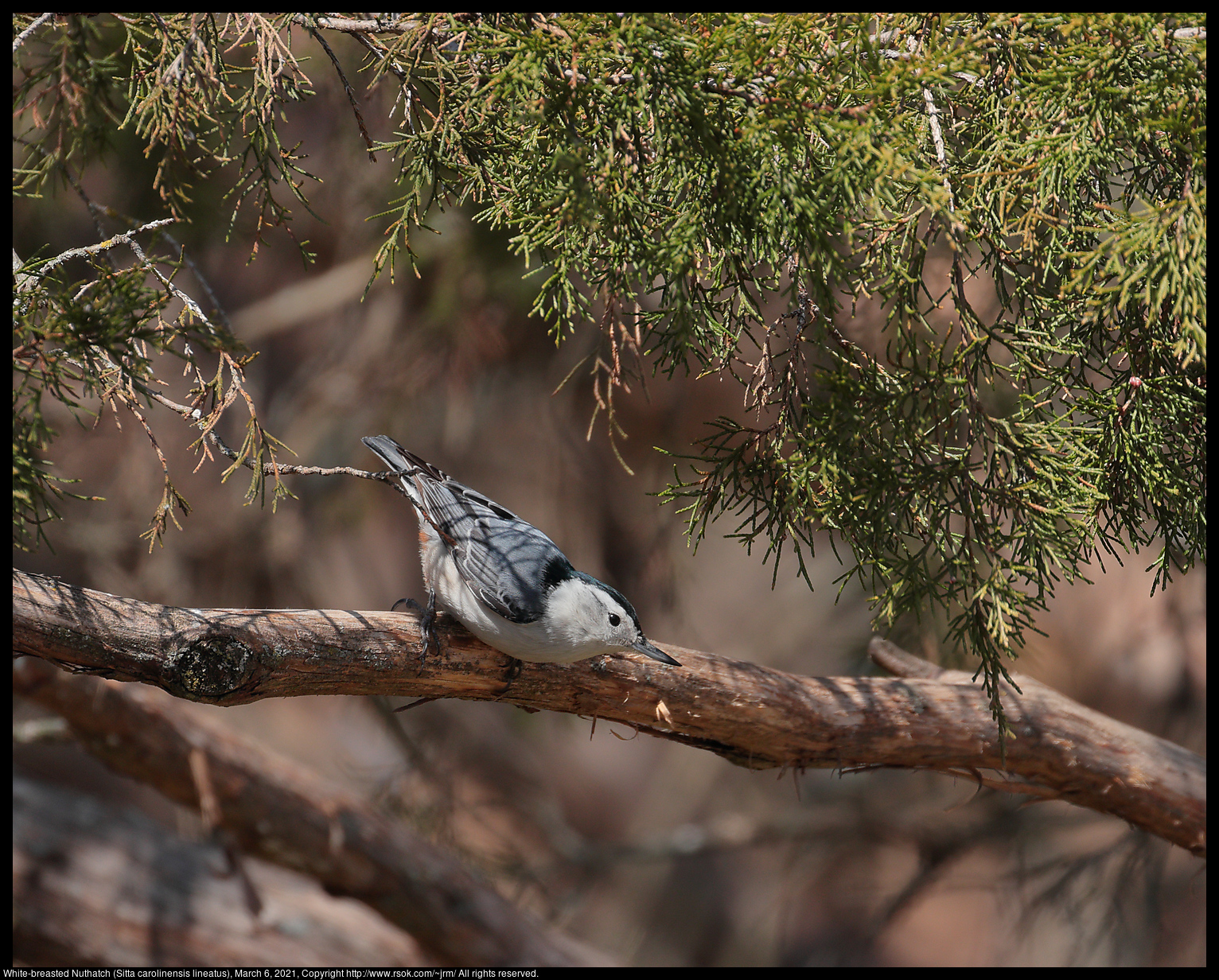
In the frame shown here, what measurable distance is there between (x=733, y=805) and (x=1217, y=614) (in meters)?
6.47

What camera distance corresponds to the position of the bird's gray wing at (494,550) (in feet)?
6.36

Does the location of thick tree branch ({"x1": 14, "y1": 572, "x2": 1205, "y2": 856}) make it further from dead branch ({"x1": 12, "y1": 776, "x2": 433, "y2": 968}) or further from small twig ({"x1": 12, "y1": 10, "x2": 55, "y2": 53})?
dead branch ({"x1": 12, "y1": 776, "x2": 433, "y2": 968})

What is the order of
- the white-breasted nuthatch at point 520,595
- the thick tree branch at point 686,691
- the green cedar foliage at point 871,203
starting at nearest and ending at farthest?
the green cedar foliage at point 871,203
the thick tree branch at point 686,691
the white-breasted nuthatch at point 520,595

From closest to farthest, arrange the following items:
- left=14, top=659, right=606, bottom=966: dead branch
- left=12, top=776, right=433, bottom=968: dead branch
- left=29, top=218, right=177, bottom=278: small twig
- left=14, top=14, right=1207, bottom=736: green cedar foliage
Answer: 1. left=14, top=14, right=1207, bottom=736: green cedar foliage
2. left=29, top=218, right=177, bottom=278: small twig
3. left=14, top=659, right=606, bottom=966: dead branch
4. left=12, top=776, right=433, bottom=968: dead branch

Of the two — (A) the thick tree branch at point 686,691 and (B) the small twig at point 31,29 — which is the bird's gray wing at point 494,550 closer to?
(A) the thick tree branch at point 686,691

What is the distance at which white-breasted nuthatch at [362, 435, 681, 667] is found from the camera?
76.0 inches

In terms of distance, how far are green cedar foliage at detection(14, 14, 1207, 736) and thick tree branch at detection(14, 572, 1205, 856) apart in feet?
2.15

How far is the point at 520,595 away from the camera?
1943 millimetres

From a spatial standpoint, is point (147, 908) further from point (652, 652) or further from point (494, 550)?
point (652, 652)

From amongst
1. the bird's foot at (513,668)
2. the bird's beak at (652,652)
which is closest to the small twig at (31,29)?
the bird's foot at (513,668)

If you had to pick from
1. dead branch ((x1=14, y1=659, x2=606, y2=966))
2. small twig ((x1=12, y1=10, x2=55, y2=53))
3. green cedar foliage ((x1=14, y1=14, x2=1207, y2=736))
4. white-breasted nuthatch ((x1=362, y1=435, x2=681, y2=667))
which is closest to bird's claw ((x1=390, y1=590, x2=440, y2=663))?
white-breasted nuthatch ((x1=362, y1=435, x2=681, y2=667))

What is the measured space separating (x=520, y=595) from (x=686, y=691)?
509mm

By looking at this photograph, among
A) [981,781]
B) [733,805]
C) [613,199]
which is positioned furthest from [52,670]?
[733,805]

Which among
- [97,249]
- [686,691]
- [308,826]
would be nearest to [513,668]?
[686,691]
